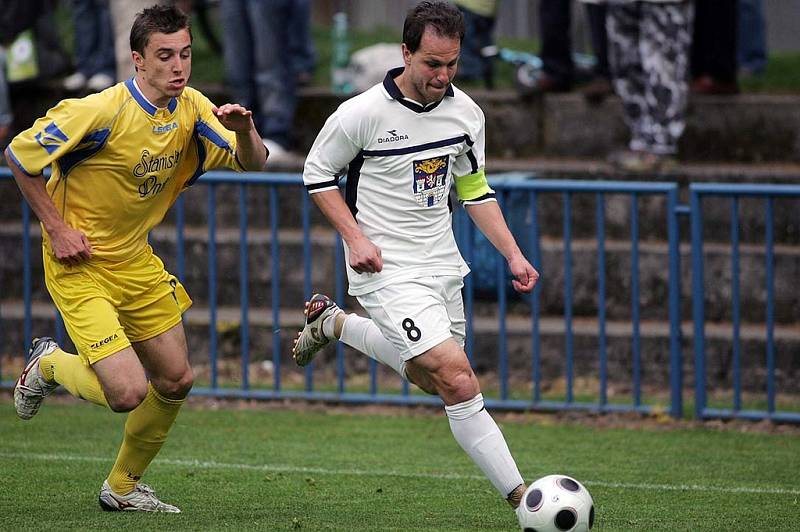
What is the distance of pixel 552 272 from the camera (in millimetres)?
10516

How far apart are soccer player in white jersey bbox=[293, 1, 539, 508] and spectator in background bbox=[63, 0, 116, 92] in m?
6.99

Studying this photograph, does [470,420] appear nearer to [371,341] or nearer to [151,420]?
[371,341]

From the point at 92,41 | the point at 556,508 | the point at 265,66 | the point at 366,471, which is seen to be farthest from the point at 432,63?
the point at 92,41

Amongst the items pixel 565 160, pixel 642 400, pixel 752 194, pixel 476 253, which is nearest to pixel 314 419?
pixel 476 253

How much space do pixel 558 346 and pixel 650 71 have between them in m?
2.20

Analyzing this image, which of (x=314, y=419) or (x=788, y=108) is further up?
(x=788, y=108)

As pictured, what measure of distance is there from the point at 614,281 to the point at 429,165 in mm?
4460

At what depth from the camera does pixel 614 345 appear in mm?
10008

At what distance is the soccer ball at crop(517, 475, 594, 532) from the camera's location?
18.4ft

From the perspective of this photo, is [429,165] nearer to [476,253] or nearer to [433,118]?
[433,118]

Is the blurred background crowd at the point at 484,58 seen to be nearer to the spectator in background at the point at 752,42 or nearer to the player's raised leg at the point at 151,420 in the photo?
the spectator in background at the point at 752,42

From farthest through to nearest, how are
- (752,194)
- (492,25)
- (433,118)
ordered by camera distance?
(492,25) → (752,194) → (433,118)

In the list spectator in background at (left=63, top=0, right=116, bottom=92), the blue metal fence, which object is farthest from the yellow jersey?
spectator in background at (left=63, top=0, right=116, bottom=92)

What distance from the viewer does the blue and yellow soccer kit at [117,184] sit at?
612 cm
